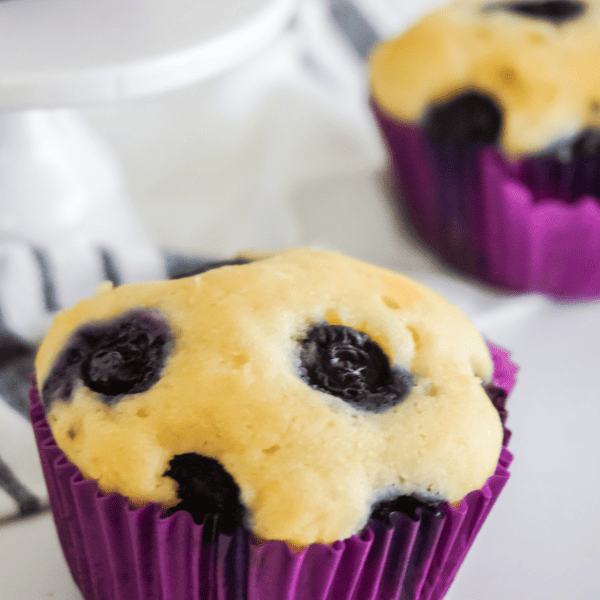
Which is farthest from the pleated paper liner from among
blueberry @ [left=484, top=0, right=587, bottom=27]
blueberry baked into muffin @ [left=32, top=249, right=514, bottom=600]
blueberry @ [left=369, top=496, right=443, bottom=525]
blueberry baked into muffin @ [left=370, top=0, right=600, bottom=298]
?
blueberry @ [left=369, top=496, right=443, bottom=525]

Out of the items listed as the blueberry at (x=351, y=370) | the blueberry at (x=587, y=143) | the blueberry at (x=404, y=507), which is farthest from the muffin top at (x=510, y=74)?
the blueberry at (x=404, y=507)

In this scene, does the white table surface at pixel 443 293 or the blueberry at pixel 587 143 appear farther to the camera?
the blueberry at pixel 587 143

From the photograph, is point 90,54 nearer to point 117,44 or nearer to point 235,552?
point 117,44

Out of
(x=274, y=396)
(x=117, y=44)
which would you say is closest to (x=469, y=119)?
(x=117, y=44)

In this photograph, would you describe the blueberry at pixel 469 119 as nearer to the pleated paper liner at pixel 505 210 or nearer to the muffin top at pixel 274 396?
the pleated paper liner at pixel 505 210

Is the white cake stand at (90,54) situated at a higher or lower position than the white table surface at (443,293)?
higher

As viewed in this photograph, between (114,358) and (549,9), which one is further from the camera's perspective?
(549,9)

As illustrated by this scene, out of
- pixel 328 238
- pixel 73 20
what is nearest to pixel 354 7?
pixel 328 238

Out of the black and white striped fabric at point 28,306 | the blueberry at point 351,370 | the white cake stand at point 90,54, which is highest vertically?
the white cake stand at point 90,54
